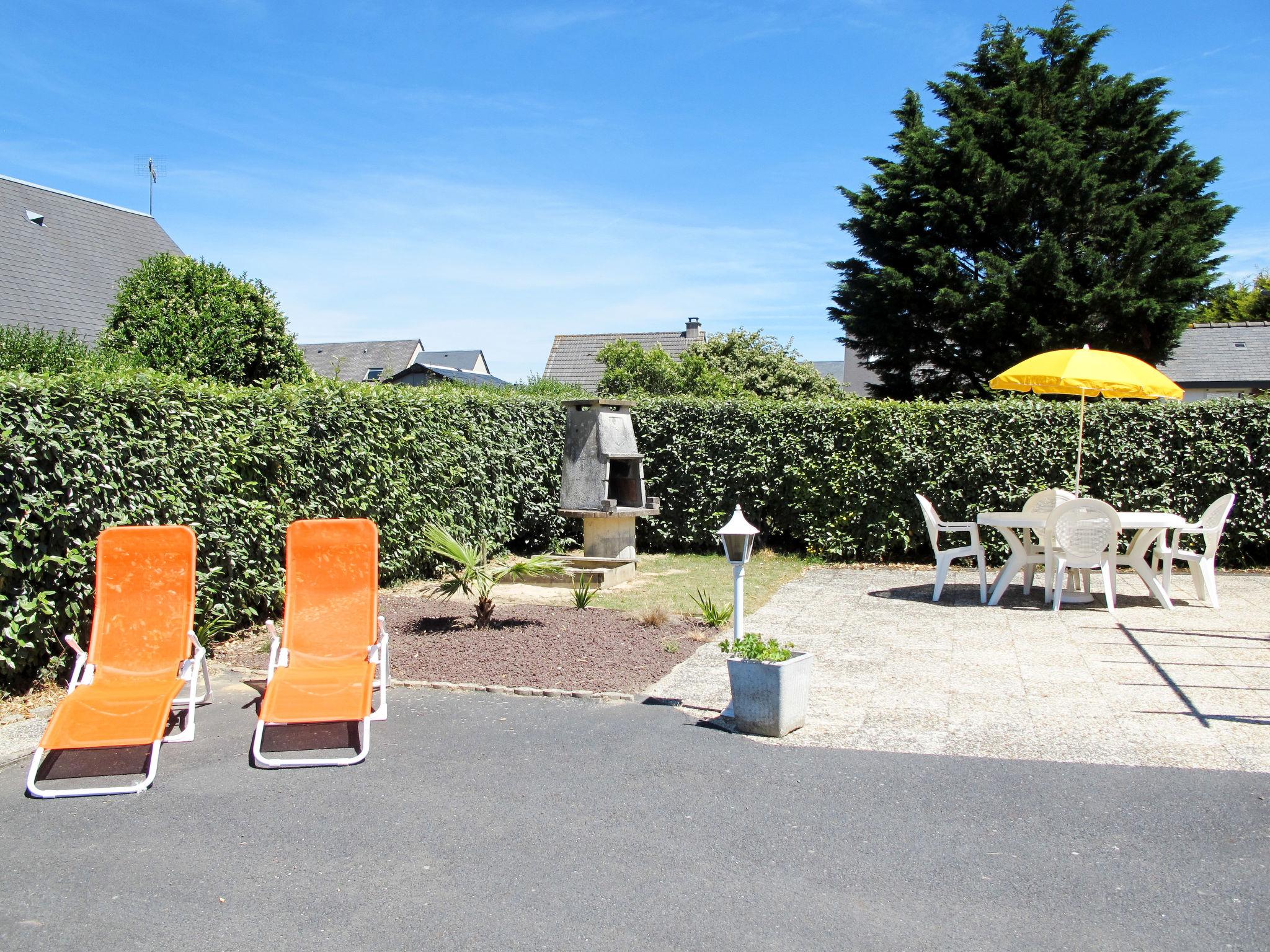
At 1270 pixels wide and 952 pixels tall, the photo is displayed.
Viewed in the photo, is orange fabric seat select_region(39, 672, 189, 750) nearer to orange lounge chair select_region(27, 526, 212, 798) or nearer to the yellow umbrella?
orange lounge chair select_region(27, 526, 212, 798)

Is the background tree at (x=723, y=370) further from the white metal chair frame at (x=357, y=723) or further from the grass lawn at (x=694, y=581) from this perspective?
the white metal chair frame at (x=357, y=723)

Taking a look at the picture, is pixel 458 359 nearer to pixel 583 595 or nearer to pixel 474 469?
pixel 474 469

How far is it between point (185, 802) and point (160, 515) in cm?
296

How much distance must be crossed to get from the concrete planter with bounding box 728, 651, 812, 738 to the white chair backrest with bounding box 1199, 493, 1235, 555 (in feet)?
19.0

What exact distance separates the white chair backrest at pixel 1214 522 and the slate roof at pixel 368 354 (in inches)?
2573

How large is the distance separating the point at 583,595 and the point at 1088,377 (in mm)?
5380

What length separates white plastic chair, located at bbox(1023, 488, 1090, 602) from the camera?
938cm

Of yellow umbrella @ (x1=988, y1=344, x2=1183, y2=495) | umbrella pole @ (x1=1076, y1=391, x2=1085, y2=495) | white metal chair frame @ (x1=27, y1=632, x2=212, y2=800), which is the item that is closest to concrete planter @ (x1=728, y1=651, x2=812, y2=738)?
white metal chair frame @ (x1=27, y1=632, x2=212, y2=800)

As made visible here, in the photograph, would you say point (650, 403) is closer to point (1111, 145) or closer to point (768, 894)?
point (768, 894)

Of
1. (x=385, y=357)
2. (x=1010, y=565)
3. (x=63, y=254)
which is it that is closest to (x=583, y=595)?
(x=1010, y=565)

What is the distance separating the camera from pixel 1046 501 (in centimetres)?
1020

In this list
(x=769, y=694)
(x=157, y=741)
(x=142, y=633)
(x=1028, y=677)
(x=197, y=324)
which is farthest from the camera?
(x=197, y=324)

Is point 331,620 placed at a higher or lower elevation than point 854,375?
lower

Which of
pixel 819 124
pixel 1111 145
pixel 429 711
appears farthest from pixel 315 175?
pixel 1111 145
